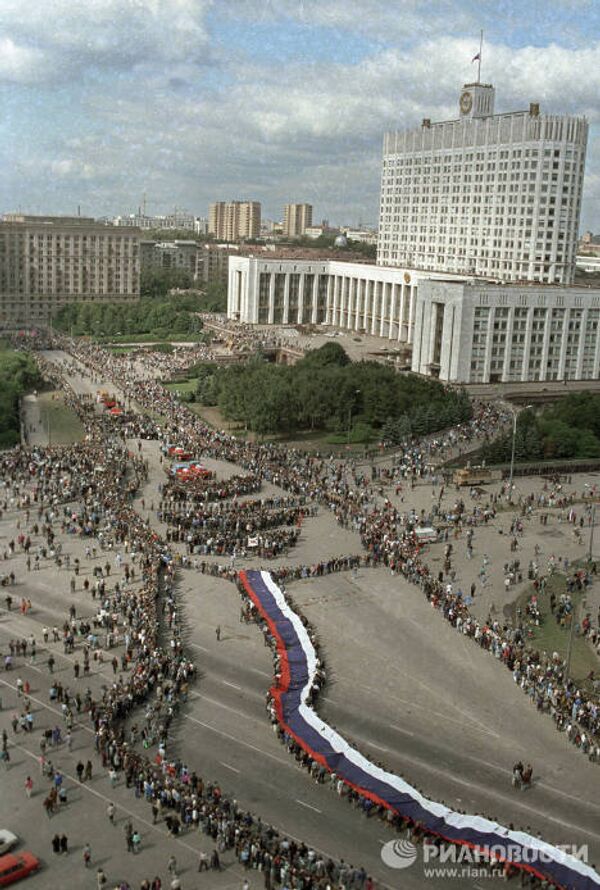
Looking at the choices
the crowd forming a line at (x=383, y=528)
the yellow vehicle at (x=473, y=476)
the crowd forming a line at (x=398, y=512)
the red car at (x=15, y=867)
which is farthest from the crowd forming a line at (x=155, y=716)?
the yellow vehicle at (x=473, y=476)

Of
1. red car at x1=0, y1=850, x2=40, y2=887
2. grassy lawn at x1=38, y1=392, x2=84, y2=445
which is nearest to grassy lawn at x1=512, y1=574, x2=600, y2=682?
red car at x1=0, y1=850, x2=40, y2=887

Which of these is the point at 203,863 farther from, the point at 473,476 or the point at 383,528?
the point at 473,476

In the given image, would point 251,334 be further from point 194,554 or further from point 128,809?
point 128,809

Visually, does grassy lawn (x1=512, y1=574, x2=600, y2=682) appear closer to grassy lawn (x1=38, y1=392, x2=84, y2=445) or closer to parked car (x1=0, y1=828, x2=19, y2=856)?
parked car (x1=0, y1=828, x2=19, y2=856)

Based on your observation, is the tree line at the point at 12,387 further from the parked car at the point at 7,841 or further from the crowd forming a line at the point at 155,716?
the parked car at the point at 7,841

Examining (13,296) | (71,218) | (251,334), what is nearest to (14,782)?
(251,334)

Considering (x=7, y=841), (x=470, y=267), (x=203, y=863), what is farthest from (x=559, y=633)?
(x=470, y=267)
